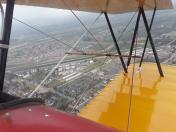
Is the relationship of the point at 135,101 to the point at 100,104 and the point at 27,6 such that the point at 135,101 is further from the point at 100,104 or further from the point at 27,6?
the point at 27,6

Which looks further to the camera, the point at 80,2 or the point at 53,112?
the point at 80,2

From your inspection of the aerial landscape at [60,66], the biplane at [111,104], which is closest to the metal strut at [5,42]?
the biplane at [111,104]

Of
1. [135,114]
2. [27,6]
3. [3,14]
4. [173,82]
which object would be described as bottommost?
[135,114]

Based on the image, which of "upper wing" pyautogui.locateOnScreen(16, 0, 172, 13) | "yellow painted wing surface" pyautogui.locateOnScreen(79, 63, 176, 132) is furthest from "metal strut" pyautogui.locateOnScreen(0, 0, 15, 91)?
"upper wing" pyautogui.locateOnScreen(16, 0, 172, 13)

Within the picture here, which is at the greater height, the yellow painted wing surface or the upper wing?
the upper wing

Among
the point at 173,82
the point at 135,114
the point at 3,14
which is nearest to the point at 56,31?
the point at 173,82

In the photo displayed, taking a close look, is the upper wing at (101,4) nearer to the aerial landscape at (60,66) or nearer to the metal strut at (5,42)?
the aerial landscape at (60,66)

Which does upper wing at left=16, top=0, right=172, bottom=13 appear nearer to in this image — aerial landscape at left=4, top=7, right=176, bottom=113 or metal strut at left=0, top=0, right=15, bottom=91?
aerial landscape at left=4, top=7, right=176, bottom=113
